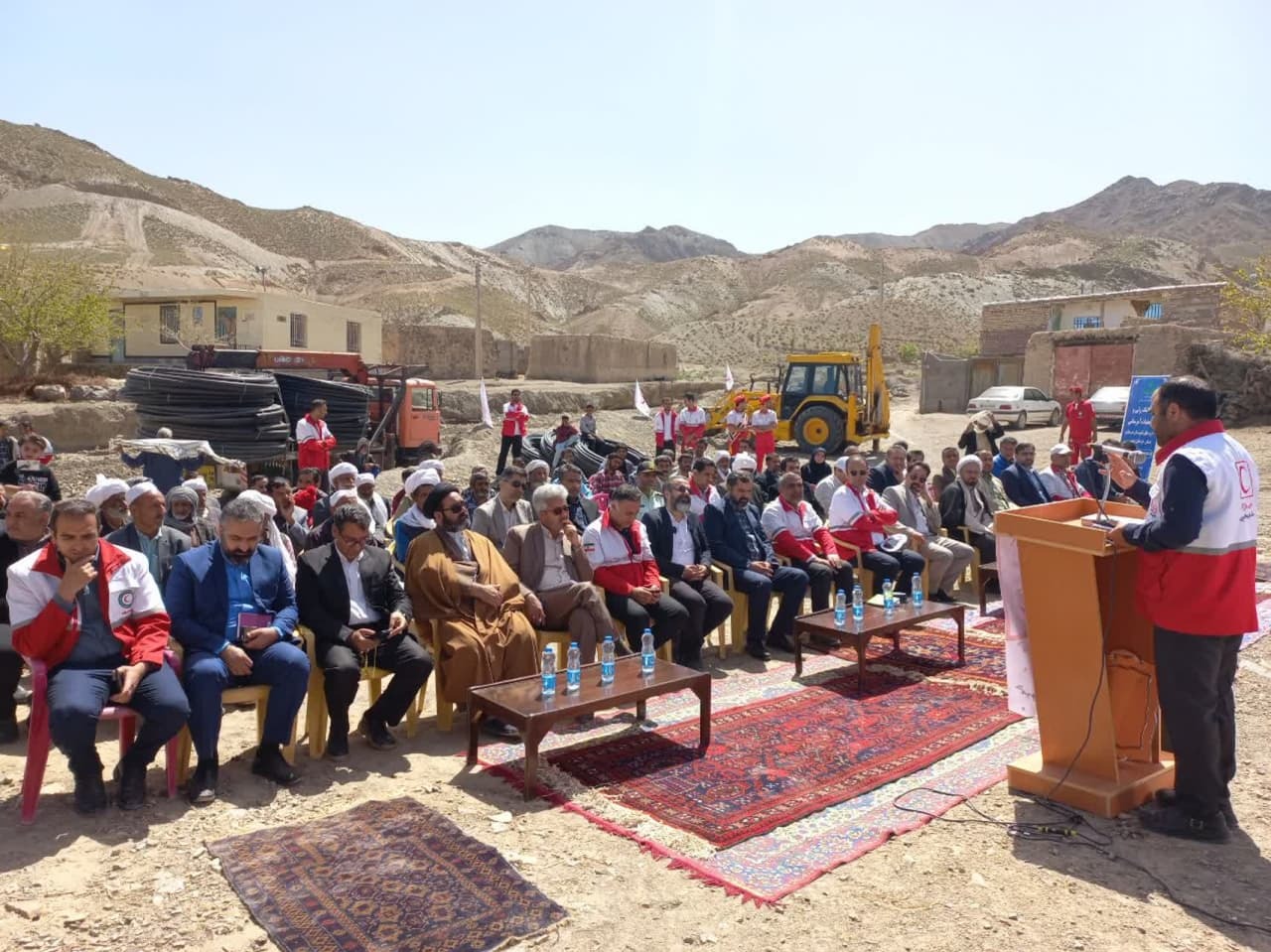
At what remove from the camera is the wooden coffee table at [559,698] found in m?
4.03

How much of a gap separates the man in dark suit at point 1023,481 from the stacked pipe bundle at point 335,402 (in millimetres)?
10347

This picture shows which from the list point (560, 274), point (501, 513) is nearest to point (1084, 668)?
point (501, 513)

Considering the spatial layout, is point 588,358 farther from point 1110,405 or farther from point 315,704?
point 315,704

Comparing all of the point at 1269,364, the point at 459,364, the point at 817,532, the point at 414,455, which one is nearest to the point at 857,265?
the point at 459,364

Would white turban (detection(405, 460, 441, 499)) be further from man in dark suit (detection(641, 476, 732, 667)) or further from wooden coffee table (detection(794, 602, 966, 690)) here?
wooden coffee table (detection(794, 602, 966, 690))

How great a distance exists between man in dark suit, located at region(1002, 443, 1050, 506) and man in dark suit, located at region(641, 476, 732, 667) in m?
3.66

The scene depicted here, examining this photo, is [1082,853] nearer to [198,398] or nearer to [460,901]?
[460,901]

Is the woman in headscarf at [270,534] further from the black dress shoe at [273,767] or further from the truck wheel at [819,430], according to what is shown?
the truck wheel at [819,430]

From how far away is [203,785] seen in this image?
3986 millimetres

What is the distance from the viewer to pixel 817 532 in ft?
23.5

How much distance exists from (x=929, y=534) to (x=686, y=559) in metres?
2.54

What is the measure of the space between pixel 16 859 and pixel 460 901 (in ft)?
5.56

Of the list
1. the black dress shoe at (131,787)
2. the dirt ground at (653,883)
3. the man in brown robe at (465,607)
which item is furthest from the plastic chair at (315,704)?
the black dress shoe at (131,787)

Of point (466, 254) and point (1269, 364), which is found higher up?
point (466, 254)
